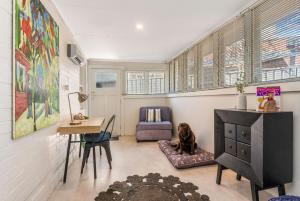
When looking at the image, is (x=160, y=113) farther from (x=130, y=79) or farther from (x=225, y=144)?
(x=225, y=144)

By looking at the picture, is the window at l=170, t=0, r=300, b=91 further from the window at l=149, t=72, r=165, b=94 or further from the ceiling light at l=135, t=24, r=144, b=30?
the window at l=149, t=72, r=165, b=94

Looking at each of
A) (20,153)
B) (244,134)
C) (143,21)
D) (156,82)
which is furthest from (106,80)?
(244,134)

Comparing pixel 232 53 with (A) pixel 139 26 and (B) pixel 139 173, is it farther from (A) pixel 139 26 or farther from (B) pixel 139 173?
(B) pixel 139 173

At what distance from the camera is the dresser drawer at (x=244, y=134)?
1803mm

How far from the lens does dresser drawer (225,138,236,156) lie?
2.00 metres

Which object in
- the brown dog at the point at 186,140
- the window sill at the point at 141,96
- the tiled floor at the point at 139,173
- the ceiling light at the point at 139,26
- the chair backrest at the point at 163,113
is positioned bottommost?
the tiled floor at the point at 139,173

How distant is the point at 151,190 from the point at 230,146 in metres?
1.02

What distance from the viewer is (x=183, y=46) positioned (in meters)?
4.20

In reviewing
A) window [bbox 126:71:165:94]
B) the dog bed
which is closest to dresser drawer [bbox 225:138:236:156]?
the dog bed

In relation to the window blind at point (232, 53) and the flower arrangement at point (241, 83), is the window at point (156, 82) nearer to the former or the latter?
the window blind at point (232, 53)

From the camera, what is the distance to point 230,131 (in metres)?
2.06

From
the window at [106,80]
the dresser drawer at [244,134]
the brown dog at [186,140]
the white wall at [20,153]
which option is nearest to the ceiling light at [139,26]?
the white wall at [20,153]

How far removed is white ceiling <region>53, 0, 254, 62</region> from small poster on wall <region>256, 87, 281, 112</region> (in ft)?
3.95

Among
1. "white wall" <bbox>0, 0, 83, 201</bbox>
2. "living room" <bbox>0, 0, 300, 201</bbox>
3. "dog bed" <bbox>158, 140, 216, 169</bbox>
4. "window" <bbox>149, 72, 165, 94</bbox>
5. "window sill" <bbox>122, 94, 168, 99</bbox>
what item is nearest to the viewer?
"white wall" <bbox>0, 0, 83, 201</bbox>
